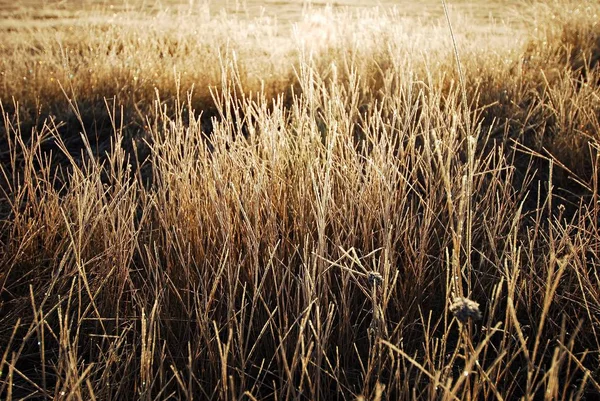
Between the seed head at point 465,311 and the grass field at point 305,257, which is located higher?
the seed head at point 465,311

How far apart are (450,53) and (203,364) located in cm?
283

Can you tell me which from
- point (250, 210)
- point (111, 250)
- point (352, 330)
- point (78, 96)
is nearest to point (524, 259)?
Answer: point (352, 330)

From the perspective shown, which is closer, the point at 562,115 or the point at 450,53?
the point at 562,115

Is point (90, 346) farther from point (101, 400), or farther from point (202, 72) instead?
point (202, 72)

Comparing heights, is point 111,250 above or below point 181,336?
above

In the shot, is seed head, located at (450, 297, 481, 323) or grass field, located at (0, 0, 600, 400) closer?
seed head, located at (450, 297, 481, 323)

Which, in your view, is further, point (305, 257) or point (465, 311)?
point (305, 257)

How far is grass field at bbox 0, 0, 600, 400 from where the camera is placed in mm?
1152

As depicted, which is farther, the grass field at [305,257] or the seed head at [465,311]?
the grass field at [305,257]

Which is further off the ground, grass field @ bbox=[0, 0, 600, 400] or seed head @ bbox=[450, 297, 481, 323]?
seed head @ bbox=[450, 297, 481, 323]

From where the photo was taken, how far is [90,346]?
1387 mm

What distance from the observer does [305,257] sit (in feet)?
3.87

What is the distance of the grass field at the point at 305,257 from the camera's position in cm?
115

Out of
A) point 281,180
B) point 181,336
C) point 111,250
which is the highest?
point 281,180
